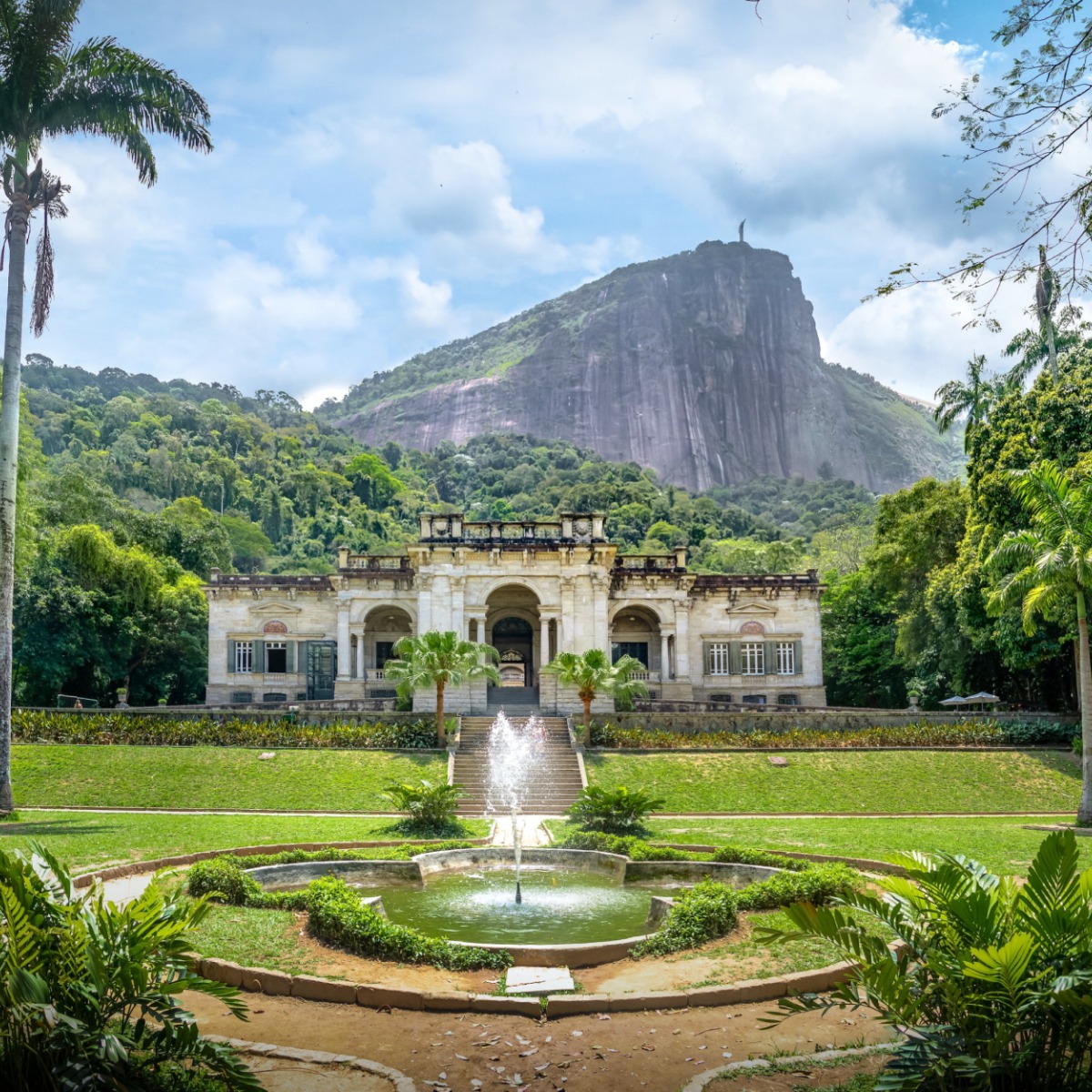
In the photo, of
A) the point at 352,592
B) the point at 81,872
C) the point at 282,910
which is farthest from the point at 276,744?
the point at 282,910

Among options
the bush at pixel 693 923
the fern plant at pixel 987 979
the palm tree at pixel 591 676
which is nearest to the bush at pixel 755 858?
the bush at pixel 693 923

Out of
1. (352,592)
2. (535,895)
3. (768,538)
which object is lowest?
(535,895)

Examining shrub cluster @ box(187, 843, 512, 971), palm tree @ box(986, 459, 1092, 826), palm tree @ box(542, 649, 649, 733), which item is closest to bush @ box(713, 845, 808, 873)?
shrub cluster @ box(187, 843, 512, 971)

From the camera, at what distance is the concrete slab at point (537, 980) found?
8605mm

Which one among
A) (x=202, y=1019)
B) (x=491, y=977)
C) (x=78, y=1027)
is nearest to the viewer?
(x=78, y=1027)

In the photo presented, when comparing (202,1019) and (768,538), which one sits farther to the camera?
(768,538)

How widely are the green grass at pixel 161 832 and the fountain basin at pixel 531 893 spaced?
309 centimetres

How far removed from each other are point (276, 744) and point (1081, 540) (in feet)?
73.3

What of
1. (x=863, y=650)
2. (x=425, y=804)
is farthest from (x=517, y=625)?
(x=425, y=804)

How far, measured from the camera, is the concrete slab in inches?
339

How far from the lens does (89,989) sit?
5453 mm

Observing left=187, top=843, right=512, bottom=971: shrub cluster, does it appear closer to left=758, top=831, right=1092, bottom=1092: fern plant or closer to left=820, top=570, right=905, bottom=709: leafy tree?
left=758, top=831, right=1092, bottom=1092: fern plant

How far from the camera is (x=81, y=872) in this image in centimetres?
1341

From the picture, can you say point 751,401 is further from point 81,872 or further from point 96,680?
point 81,872
